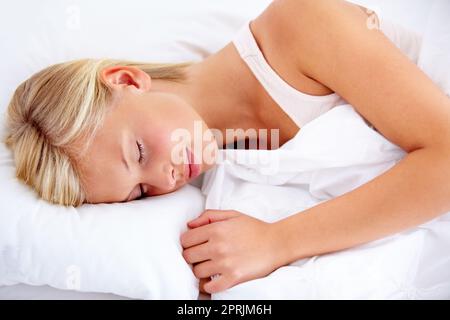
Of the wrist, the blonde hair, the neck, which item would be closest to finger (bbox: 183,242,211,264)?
the wrist

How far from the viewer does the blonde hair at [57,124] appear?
1026mm

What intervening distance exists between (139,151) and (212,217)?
7.3 inches

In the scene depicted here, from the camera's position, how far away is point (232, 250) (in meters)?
0.97

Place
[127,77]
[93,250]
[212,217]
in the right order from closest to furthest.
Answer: [93,250] → [212,217] → [127,77]

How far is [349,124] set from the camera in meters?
1.07

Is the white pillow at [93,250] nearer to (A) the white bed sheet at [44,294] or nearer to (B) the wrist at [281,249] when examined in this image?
(A) the white bed sheet at [44,294]

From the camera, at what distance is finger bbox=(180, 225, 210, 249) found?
3.26 feet

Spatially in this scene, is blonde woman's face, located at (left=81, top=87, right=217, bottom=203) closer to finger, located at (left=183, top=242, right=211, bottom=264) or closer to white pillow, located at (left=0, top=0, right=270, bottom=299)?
white pillow, located at (left=0, top=0, right=270, bottom=299)

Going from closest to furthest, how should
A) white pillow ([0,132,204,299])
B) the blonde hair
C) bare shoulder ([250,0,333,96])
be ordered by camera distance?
white pillow ([0,132,204,299]) < the blonde hair < bare shoulder ([250,0,333,96])

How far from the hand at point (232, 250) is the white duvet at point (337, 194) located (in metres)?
0.02

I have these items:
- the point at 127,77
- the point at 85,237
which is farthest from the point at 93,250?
the point at 127,77

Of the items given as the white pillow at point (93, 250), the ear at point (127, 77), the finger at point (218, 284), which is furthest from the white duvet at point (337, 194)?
the ear at point (127, 77)

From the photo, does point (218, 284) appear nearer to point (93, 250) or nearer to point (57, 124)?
point (93, 250)
